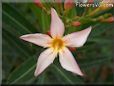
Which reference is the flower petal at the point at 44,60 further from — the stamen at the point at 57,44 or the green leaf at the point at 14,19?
the green leaf at the point at 14,19

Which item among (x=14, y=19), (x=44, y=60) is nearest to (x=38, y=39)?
(x=44, y=60)

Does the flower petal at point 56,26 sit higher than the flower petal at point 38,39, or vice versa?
the flower petal at point 56,26

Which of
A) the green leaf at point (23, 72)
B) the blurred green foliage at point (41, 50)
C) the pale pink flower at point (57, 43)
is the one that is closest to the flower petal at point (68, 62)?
the pale pink flower at point (57, 43)

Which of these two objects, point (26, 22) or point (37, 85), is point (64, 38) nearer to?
point (26, 22)

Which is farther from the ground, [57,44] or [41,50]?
[57,44]

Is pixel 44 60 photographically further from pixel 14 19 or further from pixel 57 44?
pixel 14 19

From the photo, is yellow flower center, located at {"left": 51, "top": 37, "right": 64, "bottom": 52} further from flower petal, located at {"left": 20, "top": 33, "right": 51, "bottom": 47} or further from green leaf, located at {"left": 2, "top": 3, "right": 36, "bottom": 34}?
green leaf, located at {"left": 2, "top": 3, "right": 36, "bottom": 34}

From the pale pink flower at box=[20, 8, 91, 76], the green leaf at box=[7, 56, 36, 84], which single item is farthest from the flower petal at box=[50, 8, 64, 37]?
the green leaf at box=[7, 56, 36, 84]
